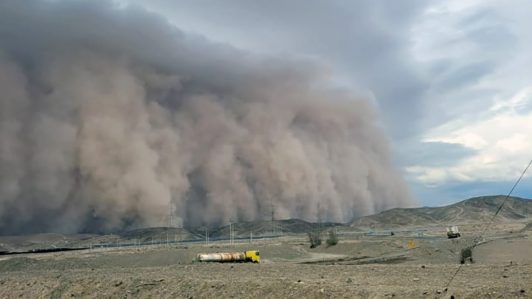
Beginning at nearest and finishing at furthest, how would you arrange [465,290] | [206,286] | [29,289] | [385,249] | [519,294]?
1. [519,294]
2. [465,290]
3. [206,286]
4. [29,289]
5. [385,249]

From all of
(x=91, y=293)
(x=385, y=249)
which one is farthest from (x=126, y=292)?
(x=385, y=249)

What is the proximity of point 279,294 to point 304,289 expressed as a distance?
39.1 inches

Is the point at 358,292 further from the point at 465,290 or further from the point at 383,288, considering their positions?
the point at 465,290

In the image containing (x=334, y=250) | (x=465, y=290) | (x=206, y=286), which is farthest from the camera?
(x=334, y=250)

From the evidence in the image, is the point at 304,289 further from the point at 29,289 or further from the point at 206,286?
the point at 29,289

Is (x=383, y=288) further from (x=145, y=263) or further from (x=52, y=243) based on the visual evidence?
(x=52, y=243)

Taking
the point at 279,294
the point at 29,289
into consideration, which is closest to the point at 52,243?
the point at 29,289

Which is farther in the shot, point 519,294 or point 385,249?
point 385,249

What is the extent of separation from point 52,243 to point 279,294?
636 ft

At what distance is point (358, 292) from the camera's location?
57.1 ft

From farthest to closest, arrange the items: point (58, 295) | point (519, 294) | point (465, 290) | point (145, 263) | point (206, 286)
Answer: point (145, 263)
point (58, 295)
point (206, 286)
point (465, 290)
point (519, 294)

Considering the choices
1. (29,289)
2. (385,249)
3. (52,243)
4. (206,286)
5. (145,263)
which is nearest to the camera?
(206,286)

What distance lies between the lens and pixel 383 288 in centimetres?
1848

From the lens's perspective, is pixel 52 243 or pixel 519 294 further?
pixel 52 243
